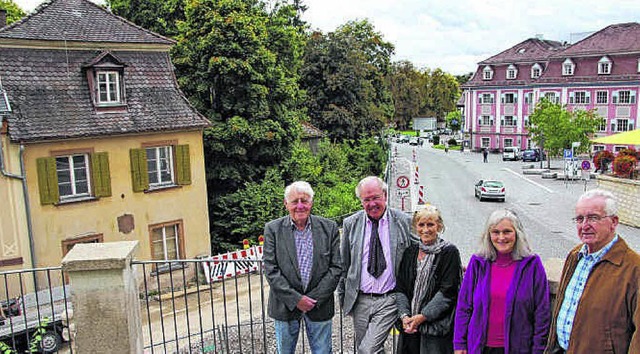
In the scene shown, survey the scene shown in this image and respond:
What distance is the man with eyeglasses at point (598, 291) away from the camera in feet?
11.0

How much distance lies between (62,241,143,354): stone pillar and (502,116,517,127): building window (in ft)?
210

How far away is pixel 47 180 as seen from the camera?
1591cm

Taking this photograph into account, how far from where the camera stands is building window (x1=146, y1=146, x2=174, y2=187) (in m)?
18.5

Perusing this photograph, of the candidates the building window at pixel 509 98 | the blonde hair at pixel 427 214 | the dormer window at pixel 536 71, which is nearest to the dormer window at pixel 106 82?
the blonde hair at pixel 427 214

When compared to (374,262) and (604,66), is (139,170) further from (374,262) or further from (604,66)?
(604,66)

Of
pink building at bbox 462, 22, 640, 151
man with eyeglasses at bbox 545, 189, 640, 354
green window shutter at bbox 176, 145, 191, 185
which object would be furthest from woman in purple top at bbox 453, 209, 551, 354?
pink building at bbox 462, 22, 640, 151

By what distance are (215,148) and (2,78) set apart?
305 inches

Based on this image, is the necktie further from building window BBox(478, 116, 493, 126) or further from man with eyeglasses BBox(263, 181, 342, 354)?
building window BBox(478, 116, 493, 126)

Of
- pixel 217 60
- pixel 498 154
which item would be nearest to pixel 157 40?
pixel 217 60

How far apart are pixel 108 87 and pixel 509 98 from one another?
54742mm

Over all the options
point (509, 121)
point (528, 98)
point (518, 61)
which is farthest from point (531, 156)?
point (518, 61)

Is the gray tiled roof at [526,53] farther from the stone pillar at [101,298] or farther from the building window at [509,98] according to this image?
the stone pillar at [101,298]

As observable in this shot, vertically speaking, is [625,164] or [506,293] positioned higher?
[506,293]

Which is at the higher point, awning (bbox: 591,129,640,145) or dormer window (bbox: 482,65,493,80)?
dormer window (bbox: 482,65,493,80)
